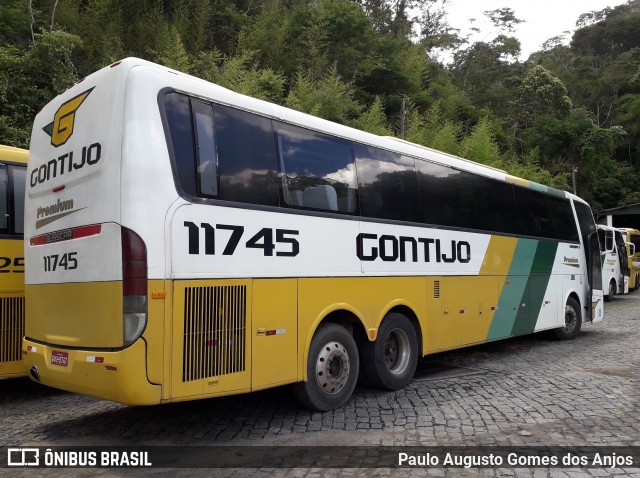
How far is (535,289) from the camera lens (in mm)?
9977

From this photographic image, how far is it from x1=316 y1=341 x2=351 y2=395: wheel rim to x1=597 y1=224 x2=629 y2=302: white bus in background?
15.6 metres

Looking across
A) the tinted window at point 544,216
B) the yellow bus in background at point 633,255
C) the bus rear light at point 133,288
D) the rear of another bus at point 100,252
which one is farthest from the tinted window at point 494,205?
the yellow bus in background at point 633,255

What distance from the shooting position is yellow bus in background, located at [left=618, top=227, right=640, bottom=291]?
23.9m

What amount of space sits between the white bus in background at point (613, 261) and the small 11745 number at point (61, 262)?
17973 millimetres

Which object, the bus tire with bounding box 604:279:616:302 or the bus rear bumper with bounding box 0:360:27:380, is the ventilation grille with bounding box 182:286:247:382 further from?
the bus tire with bounding box 604:279:616:302

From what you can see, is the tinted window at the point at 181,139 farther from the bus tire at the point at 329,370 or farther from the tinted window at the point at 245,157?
the bus tire at the point at 329,370

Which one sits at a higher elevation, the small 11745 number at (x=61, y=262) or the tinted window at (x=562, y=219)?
the tinted window at (x=562, y=219)

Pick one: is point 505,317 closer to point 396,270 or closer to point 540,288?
point 540,288

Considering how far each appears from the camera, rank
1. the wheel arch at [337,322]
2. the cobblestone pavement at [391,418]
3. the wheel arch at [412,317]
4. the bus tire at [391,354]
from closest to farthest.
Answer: the cobblestone pavement at [391,418], the wheel arch at [337,322], the bus tire at [391,354], the wheel arch at [412,317]

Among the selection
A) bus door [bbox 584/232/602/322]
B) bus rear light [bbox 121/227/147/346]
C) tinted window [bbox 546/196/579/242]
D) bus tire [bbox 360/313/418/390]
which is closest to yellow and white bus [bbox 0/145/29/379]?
bus rear light [bbox 121/227/147/346]

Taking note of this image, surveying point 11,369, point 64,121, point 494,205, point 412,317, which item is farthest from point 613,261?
point 64,121

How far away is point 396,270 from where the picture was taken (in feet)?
22.6

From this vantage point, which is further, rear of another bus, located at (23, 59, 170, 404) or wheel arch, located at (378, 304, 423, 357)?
wheel arch, located at (378, 304, 423, 357)

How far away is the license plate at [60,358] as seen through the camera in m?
4.73
